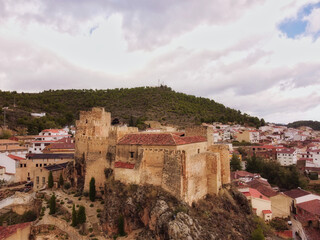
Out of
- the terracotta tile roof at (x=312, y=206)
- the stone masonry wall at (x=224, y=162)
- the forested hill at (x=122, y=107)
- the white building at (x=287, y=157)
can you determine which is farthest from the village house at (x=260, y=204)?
the forested hill at (x=122, y=107)

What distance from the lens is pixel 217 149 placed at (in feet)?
83.1

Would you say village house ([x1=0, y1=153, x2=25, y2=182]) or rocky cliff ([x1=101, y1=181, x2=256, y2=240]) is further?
village house ([x1=0, y1=153, x2=25, y2=182])

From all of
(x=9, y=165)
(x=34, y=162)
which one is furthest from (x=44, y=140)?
(x=34, y=162)

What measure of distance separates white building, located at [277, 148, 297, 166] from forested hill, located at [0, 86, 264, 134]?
24923 millimetres

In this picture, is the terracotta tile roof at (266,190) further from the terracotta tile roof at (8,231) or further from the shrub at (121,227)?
the terracotta tile roof at (8,231)

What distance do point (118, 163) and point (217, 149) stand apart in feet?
35.0

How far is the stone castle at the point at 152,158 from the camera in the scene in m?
19.6

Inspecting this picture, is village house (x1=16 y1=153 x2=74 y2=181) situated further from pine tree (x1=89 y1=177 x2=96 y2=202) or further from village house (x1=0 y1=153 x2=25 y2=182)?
pine tree (x1=89 y1=177 x2=96 y2=202)

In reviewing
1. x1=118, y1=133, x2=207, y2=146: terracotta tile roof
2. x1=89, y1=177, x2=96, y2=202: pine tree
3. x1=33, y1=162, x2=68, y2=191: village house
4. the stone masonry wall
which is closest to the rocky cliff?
the stone masonry wall

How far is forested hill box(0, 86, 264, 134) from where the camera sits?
2581 inches

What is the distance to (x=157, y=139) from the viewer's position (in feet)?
70.5

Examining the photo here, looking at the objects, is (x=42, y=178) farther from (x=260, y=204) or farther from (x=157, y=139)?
(x=260, y=204)

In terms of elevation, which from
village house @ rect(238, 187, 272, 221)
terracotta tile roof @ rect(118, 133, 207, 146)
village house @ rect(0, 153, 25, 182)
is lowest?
village house @ rect(238, 187, 272, 221)

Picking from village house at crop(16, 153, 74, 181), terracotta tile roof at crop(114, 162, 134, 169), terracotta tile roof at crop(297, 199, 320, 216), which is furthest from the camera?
village house at crop(16, 153, 74, 181)
